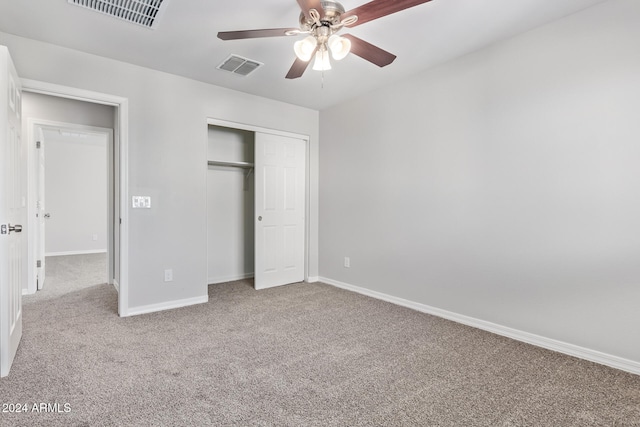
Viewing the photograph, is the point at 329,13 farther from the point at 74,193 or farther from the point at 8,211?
the point at 74,193

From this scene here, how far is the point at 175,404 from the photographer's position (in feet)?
5.91

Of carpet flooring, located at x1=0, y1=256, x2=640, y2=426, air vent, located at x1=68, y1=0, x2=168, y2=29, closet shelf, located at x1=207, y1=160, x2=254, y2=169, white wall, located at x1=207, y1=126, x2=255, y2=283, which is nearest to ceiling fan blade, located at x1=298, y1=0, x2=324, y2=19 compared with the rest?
air vent, located at x1=68, y1=0, x2=168, y2=29

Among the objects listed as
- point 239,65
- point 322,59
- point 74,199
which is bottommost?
point 74,199

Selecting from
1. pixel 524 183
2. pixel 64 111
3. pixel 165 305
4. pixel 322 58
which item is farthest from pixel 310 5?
pixel 64 111

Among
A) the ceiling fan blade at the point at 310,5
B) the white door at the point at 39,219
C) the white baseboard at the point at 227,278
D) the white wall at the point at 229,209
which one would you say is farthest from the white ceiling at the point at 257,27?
the white baseboard at the point at 227,278

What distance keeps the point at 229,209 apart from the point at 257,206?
67cm

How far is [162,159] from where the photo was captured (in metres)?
3.47

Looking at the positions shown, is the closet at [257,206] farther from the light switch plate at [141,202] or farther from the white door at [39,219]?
the white door at [39,219]

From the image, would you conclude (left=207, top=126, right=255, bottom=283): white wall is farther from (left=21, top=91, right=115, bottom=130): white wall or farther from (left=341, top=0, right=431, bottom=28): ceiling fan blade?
(left=341, top=0, right=431, bottom=28): ceiling fan blade

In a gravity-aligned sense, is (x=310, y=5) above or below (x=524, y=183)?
above

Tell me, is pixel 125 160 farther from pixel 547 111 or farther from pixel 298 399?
pixel 547 111

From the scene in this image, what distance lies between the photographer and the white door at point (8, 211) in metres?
2.04

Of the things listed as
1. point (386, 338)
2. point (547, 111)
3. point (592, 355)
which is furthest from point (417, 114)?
point (592, 355)

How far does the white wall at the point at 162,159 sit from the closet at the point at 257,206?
70 centimetres
